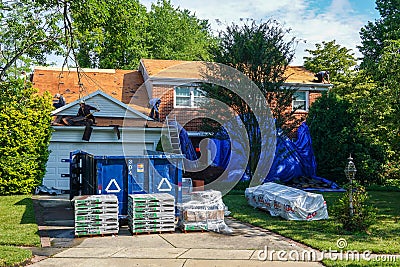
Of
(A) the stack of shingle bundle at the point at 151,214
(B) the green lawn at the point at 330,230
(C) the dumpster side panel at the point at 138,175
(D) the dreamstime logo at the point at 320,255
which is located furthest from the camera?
(C) the dumpster side panel at the point at 138,175

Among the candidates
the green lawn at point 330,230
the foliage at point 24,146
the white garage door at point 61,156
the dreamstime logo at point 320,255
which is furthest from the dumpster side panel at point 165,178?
the white garage door at point 61,156

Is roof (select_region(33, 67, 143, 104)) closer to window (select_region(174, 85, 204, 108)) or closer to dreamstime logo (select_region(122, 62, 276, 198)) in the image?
window (select_region(174, 85, 204, 108))

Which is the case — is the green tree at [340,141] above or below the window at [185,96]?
below

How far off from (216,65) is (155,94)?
5032 mm

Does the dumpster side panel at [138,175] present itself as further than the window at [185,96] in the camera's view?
No

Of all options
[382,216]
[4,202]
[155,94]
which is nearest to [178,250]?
[382,216]

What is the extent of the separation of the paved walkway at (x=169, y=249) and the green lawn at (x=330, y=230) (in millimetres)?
401

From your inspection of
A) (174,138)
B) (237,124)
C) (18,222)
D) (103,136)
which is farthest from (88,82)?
(18,222)

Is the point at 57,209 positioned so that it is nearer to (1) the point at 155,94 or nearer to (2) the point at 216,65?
(2) the point at 216,65

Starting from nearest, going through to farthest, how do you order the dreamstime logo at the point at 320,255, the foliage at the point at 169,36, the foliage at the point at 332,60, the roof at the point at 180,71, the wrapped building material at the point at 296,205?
the dreamstime logo at the point at 320,255
the wrapped building material at the point at 296,205
the roof at the point at 180,71
the foliage at the point at 332,60
the foliage at the point at 169,36

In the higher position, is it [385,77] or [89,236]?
[385,77]

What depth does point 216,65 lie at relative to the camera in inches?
728

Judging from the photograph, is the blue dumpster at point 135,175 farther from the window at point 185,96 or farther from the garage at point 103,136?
the window at point 185,96

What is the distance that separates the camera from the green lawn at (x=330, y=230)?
8.05 m
